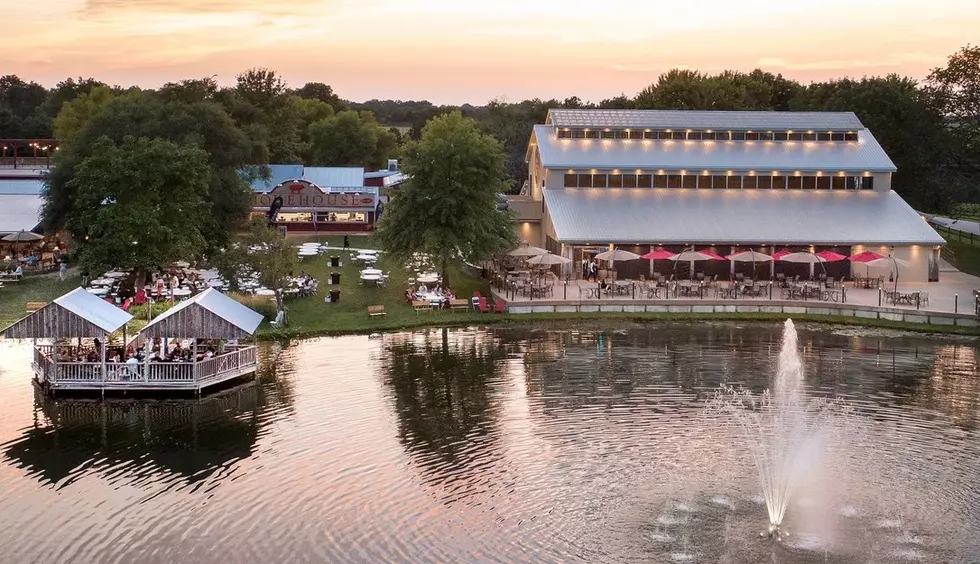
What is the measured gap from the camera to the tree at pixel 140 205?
5522 centimetres

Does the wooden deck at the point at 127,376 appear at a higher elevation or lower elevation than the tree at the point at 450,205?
lower

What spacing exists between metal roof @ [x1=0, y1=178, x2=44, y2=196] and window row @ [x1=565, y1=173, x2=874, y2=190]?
3893 cm

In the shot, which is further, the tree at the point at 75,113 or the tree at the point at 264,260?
the tree at the point at 75,113

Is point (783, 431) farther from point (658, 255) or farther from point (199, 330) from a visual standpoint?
point (658, 255)

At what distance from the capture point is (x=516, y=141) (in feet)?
386

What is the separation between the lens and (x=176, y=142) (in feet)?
221

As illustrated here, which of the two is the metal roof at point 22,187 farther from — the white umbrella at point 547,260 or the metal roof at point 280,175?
the white umbrella at point 547,260

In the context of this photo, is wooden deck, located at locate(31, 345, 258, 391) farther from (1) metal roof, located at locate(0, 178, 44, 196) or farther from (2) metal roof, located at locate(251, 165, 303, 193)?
(2) metal roof, located at locate(251, 165, 303, 193)

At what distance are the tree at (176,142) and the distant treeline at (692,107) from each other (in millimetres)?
12377

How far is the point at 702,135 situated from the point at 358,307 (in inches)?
1155

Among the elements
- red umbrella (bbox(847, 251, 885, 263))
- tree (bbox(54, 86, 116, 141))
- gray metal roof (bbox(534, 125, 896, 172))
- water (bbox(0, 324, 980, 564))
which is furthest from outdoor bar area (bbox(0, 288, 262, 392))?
tree (bbox(54, 86, 116, 141))

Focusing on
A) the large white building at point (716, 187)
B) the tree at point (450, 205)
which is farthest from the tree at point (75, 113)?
the tree at point (450, 205)

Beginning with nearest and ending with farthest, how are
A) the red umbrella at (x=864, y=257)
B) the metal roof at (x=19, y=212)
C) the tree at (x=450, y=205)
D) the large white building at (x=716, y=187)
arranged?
1. the tree at (x=450, y=205)
2. the red umbrella at (x=864, y=257)
3. the large white building at (x=716, y=187)
4. the metal roof at (x=19, y=212)

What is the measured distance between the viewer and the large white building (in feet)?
205
